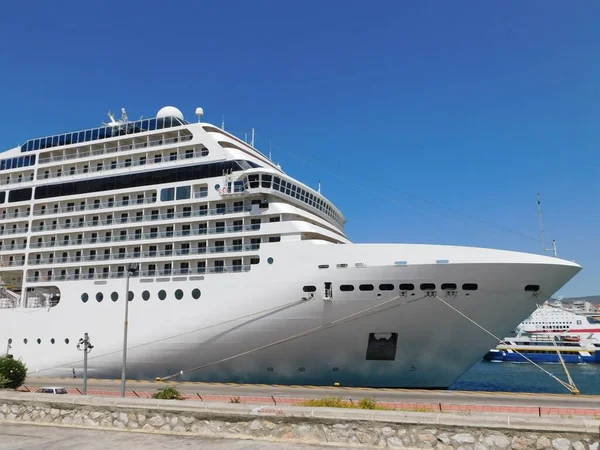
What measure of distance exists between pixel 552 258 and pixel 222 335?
1634 centimetres

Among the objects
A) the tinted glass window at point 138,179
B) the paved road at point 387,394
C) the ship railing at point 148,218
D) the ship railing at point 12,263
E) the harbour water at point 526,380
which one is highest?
the tinted glass window at point 138,179

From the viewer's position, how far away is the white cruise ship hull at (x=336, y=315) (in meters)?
22.1

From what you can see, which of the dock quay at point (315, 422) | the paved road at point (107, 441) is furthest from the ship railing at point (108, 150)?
the paved road at point (107, 441)

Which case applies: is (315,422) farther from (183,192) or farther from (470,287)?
(183,192)

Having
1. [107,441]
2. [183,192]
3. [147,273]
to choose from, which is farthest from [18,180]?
[107,441]

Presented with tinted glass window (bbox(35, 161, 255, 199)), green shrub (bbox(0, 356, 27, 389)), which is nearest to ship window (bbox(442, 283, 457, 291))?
tinted glass window (bbox(35, 161, 255, 199))

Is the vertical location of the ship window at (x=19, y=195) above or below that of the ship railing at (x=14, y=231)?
above

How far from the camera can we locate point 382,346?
915 inches

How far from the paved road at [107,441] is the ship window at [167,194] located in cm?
2199

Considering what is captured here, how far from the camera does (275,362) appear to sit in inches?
961

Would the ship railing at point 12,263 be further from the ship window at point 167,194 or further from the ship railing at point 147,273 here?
the ship window at point 167,194

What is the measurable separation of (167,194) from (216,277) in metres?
7.14

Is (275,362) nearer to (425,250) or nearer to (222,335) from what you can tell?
(222,335)

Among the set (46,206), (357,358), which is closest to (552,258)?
(357,358)
